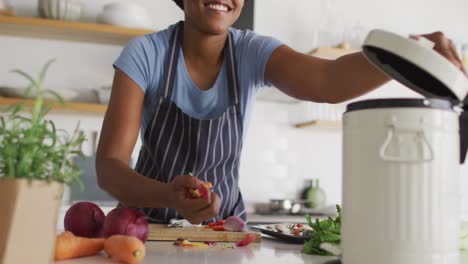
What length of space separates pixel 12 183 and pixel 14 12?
293 cm

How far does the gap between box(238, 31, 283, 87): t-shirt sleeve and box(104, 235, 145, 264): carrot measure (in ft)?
2.58

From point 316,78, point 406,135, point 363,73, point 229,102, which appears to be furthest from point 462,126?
point 229,102

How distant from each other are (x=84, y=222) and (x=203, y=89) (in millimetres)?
576

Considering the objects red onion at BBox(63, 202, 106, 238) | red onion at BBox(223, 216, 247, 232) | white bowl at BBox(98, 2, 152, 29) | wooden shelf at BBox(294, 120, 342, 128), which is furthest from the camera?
wooden shelf at BBox(294, 120, 342, 128)

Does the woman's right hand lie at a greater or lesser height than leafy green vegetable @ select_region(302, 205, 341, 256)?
greater

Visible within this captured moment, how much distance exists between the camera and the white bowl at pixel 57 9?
3.27 m

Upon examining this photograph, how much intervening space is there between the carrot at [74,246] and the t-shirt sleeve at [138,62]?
0.57 metres

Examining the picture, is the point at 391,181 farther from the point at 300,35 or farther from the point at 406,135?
the point at 300,35

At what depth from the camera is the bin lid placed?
2.45 feet

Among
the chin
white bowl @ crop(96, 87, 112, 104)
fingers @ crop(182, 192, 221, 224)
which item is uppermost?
white bowl @ crop(96, 87, 112, 104)

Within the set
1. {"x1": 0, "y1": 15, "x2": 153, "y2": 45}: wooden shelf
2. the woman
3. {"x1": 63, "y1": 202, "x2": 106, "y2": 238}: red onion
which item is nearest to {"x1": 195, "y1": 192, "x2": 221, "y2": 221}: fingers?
{"x1": 63, "y1": 202, "x2": 106, "y2": 238}: red onion

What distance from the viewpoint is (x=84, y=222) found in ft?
3.61

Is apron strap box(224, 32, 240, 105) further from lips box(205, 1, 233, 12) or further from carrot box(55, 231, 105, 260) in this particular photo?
carrot box(55, 231, 105, 260)

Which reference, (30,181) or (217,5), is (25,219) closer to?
(30,181)
